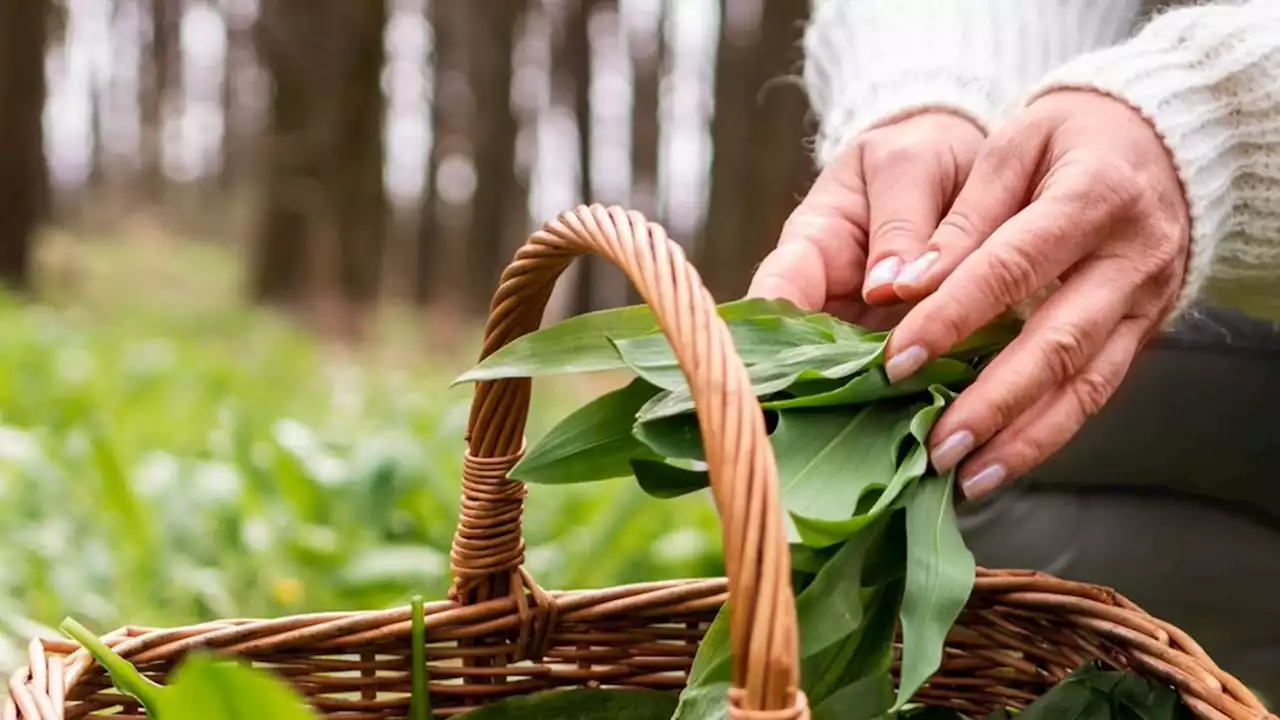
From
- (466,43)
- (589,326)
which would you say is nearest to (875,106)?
(589,326)

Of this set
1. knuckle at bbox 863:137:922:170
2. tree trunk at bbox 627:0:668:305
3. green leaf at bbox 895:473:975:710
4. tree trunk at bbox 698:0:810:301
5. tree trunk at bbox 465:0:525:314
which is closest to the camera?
green leaf at bbox 895:473:975:710

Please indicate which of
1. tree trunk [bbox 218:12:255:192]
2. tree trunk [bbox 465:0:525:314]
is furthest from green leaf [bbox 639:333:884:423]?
tree trunk [bbox 218:12:255:192]

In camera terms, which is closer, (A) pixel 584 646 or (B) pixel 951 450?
(B) pixel 951 450

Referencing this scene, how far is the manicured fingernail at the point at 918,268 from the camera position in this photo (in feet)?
2.29

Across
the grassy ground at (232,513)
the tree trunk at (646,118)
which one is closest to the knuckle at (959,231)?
the grassy ground at (232,513)

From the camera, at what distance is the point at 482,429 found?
77 cm

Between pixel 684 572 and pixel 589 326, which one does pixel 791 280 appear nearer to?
pixel 589 326

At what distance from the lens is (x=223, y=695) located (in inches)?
17.5

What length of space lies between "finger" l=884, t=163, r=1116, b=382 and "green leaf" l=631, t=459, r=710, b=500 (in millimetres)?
127

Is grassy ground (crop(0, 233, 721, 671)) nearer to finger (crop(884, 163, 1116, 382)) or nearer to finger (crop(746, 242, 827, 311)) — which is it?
finger (crop(746, 242, 827, 311))

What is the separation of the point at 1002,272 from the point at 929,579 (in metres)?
0.16

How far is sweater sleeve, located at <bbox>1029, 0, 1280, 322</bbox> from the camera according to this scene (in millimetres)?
739

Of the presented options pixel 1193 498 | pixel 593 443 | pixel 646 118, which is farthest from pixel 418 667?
pixel 646 118

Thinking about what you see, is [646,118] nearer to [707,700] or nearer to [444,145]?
[444,145]
